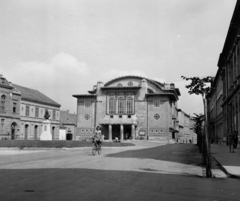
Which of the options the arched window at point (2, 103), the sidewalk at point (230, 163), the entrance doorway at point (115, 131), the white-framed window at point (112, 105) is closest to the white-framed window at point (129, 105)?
the white-framed window at point (112, 105)

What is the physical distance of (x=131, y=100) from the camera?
74188 mm

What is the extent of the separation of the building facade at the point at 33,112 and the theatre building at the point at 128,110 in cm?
577

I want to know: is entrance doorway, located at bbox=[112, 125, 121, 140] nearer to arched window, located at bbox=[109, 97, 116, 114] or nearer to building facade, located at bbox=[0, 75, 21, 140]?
arched window, located at bbox=[109, 97, 116, 114]

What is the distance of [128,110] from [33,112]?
21.7m

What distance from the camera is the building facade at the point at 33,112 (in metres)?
65.7

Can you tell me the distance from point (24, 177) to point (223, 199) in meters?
5.86

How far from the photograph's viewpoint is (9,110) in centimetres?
6075

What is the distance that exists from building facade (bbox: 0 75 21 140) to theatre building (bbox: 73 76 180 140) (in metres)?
16.5

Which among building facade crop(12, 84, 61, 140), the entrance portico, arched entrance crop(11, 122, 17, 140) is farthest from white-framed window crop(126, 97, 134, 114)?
arched entrance crop(11, 122, 17, 140)

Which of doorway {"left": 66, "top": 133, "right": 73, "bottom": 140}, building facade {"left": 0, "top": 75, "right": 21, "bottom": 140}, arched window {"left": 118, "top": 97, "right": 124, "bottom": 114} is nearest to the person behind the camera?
building facade {"left": 0, "top": 75, "right": 21, "bottom": 140}

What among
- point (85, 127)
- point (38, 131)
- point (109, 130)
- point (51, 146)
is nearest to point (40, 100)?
point (38, 131)

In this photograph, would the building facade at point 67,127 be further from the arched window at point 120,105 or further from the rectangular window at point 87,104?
the arched window at point 120,105

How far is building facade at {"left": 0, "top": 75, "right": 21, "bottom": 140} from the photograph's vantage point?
5912cm

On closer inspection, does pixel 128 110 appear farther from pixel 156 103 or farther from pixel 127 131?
pixel 156 103
